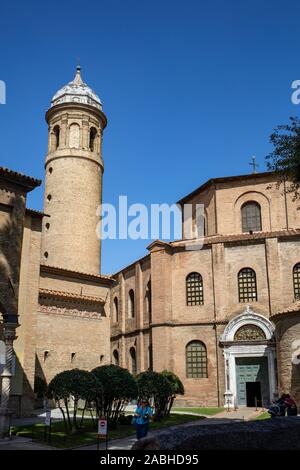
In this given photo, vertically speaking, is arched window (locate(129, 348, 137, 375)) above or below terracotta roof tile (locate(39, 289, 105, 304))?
below

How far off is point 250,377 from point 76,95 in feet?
87.1

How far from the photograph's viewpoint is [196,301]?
30.6 metres

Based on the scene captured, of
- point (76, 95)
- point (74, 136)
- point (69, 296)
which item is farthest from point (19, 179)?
point (76, 95)

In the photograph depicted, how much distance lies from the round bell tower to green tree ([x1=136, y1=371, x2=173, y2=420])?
16.6m

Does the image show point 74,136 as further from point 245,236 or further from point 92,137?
point 245,236

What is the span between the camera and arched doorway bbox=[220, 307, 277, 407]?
2764 centimetres

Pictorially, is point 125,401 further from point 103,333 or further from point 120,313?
point 120,313

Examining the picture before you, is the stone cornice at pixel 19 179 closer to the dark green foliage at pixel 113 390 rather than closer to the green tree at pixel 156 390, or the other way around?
the dark green foliage at pixel 113 390

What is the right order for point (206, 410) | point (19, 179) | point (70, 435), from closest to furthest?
point (70, 435) → point (19, 179) → point (206, 410)

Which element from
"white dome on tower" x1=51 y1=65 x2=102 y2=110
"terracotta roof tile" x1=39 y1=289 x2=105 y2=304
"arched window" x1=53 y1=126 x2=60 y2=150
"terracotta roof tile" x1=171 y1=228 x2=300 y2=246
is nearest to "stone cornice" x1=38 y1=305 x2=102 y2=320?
"terracotta roof tile" x1=39 y1=289 x2=105 y2=304

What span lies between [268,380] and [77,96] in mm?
27089

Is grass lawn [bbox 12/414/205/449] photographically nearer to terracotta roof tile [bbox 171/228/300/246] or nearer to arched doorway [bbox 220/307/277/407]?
arched doorway [bbox 220/307/277/407]

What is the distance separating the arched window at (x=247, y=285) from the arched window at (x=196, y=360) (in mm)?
3859
